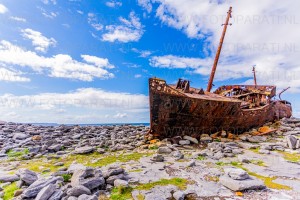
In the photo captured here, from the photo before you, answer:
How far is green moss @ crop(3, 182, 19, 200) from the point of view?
416 cm

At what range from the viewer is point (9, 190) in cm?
449

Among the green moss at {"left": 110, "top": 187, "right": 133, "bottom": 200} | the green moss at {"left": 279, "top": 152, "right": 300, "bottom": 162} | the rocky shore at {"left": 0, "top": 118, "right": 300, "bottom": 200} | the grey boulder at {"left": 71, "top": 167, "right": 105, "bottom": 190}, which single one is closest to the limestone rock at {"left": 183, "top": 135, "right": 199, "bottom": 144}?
the rocky shore at {"left": 0, "top": 118, "right": 300, "bottom": 200}

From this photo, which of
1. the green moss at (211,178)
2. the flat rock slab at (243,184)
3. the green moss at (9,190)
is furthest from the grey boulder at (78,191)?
the flat rock slab at (243,184)

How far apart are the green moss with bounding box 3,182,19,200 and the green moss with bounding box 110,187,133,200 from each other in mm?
2198

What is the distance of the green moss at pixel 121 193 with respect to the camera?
4.02 metres

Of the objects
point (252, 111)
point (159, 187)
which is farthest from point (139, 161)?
point (252, 111)

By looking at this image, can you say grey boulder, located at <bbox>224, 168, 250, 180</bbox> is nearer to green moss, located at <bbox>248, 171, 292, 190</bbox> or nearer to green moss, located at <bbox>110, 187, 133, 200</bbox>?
green moss, located at <bbox>248, 171, 292, 190</bbox>

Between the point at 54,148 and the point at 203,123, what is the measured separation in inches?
310

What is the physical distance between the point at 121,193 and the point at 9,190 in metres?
2.67

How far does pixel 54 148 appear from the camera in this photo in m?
9.51

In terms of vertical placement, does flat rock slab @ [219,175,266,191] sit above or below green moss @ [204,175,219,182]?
above

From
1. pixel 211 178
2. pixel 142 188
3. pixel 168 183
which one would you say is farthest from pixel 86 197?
pixel 211 178

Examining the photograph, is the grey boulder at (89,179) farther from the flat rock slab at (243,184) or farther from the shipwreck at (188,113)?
the shipwreck at (188,113)

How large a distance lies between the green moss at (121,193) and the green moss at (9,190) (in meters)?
2.20
